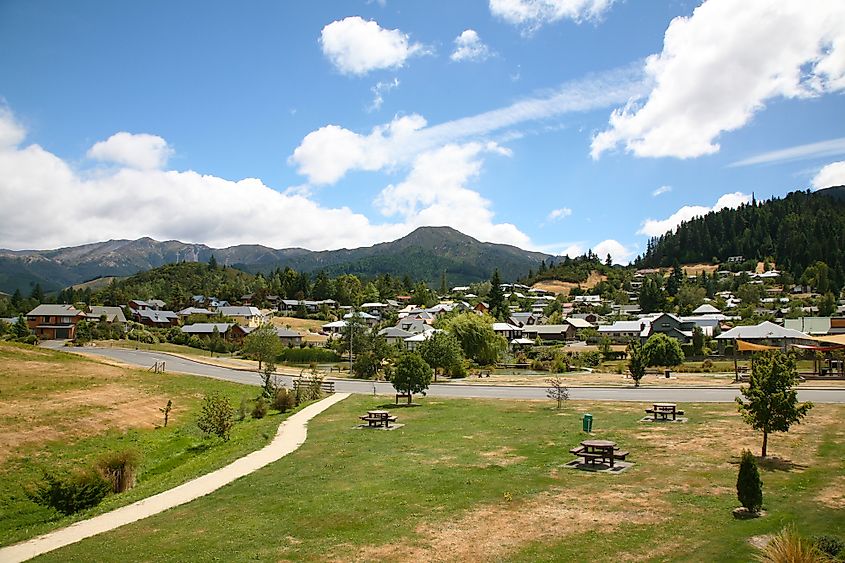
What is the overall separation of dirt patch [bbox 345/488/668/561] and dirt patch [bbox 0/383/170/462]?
19547 millimetres

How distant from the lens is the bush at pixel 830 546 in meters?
9.64

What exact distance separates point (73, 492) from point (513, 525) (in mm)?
13127

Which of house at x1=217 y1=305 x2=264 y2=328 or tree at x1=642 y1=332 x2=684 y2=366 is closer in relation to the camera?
tree at x1=642 y1=332 x2=684 y2=366

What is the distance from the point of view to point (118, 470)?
20.4 m

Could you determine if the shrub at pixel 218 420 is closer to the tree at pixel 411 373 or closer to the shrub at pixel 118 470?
the shrub at pixel 118 470

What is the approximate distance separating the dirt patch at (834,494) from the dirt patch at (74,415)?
27321mm

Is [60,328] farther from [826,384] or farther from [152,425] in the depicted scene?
[826,384]

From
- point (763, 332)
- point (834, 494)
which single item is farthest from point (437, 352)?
point (763, 332)

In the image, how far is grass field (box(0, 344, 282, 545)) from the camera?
1914cm

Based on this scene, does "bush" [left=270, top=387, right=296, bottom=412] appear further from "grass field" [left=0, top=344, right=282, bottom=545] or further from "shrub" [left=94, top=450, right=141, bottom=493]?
"shrub" [left=94, top=450, right=141, bottom=493]

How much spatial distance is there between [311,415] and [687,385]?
2744 cm

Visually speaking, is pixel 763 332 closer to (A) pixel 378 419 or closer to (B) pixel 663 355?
(B) pixel 663 355

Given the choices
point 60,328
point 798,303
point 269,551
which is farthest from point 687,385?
point 60,328

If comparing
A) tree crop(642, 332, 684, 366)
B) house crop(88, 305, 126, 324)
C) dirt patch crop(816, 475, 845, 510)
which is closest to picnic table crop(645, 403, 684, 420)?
dirt patch crop(816, 475, 845, 510)
